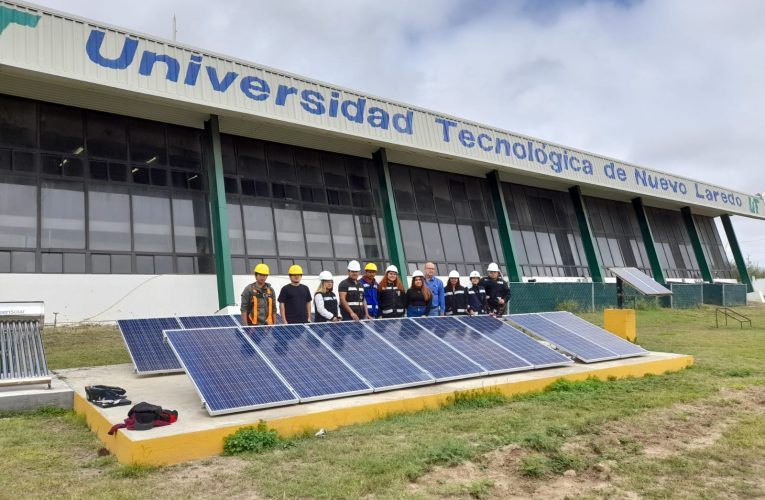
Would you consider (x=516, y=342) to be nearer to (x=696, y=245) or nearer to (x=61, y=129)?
(x=61, y=129)

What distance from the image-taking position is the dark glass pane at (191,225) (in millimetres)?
17344

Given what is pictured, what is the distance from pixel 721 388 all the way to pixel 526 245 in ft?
64.6

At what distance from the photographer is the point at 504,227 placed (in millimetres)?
25938

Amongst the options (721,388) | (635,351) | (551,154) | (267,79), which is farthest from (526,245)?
(721,388)

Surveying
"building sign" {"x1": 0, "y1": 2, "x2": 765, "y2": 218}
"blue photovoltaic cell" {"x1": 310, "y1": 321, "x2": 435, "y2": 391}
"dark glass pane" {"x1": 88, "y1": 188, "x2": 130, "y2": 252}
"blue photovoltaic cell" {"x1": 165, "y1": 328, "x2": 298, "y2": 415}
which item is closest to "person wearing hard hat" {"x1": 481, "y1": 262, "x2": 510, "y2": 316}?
"blue photovoltaic cell" {"x1": 310, "y1": 321, "x2": 435, "y2": 391}

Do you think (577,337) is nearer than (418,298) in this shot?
Yes

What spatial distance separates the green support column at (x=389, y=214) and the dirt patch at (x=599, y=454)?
14.7 meters

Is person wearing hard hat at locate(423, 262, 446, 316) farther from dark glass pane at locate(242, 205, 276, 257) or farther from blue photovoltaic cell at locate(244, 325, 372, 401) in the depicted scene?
dark glass pane at locate(242, 205, 276, 257)

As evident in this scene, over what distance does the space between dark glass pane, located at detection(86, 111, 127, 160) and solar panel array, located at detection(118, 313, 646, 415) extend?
30.0ft

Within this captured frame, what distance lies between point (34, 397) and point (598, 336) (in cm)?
948

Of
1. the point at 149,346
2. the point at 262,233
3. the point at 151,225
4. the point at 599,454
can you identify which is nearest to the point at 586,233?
the point at 262,233

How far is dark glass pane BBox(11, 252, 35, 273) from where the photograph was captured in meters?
14.4

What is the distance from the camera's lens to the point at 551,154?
86.6 feet

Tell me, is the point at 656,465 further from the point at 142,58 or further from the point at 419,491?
the point at 142,58
